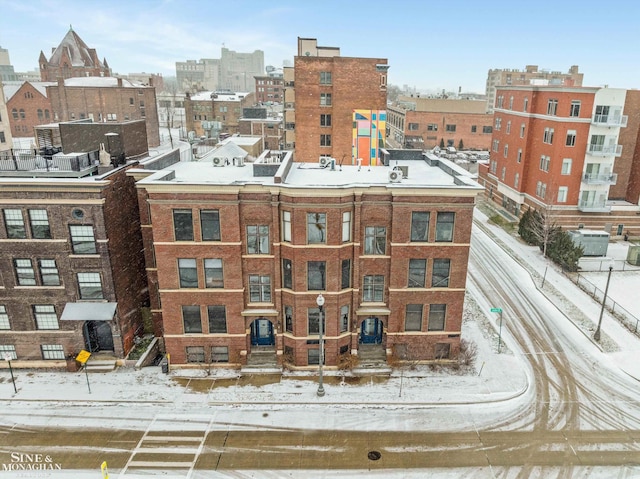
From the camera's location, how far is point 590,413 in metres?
25.4

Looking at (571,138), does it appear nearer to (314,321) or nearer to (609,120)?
(609,120)

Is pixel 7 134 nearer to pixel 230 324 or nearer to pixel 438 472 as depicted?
pixel 230 324

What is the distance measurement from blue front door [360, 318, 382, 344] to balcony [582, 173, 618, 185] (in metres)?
35.9

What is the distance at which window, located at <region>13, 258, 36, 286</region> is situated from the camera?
27.4 metres

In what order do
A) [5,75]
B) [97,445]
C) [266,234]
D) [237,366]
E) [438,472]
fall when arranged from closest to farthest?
[438,472] < [97,445] < [266,234] < [237,366] < [5,75]

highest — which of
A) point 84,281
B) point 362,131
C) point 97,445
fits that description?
point 362,131

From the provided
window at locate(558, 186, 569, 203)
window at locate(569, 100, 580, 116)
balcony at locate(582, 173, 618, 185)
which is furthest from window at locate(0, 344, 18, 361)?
window at locate(569, 100, 580, 116)

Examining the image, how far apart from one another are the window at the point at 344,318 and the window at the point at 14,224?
770 inches

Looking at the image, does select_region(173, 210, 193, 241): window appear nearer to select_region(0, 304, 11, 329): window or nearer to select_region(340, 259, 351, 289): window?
select_region(340, 259, 351, 289): window

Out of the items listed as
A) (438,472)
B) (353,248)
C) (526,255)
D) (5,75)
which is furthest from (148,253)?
(5,75)

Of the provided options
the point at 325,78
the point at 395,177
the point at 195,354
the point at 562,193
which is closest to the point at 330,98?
the point at 325,78

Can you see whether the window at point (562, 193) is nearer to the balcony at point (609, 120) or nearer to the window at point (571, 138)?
the window at point (571, 138)

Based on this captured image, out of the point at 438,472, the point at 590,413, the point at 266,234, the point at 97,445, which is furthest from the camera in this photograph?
the point at 266,234

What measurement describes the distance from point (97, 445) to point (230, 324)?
9.37 m
